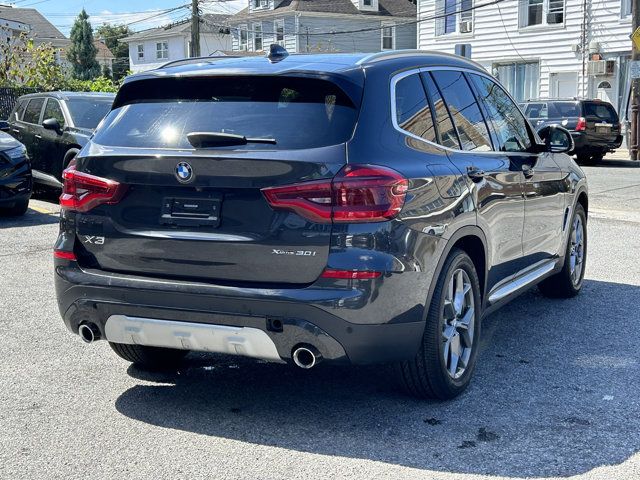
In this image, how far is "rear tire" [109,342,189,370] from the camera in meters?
5.32

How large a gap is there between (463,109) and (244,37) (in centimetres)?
4703

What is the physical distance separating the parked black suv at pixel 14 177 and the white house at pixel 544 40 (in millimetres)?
21096

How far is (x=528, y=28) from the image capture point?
31812 mm

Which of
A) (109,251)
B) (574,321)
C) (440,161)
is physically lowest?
(574,321)

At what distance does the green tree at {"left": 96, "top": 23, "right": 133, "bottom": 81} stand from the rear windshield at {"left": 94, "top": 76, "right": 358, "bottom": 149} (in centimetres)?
8727

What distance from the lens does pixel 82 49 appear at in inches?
2972

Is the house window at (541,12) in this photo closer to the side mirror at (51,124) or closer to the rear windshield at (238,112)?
the side mirror at (51,124)

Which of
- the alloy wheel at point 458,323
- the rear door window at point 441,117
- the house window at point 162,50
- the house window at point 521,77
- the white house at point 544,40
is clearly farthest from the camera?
the house window at point 162,50

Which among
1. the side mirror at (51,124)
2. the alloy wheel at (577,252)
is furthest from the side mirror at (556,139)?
the side mirror at (51,124)

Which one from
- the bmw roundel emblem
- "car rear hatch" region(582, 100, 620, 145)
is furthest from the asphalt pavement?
"car rear hatch" region(582, 100, 620, 145)

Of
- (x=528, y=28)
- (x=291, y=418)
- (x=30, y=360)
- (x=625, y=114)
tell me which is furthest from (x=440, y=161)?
(x=528, y=28)

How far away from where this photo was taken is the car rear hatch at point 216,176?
4180 millimetres

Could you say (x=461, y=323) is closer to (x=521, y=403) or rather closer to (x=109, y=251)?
(x=521, y=403)

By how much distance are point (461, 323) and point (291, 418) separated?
107 centimetres
